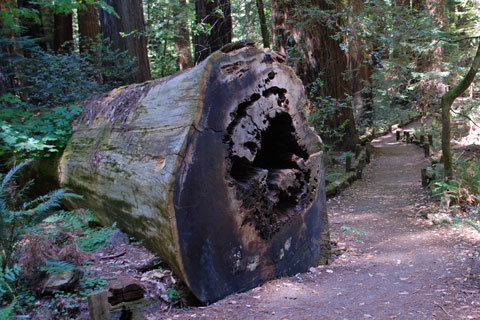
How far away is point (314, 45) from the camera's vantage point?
12156 millimetres

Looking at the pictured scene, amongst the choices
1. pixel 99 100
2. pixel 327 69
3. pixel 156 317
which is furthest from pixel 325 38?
pixel 156 317

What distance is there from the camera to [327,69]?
12.4 metres

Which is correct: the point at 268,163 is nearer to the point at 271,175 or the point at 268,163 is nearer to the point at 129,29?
the point at 271,175

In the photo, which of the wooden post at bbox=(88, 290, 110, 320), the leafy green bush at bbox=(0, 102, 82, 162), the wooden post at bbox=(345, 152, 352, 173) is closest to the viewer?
the wooden post at bbox=(88, 290, 110, 320)

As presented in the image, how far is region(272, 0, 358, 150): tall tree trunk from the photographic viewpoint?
11062mm

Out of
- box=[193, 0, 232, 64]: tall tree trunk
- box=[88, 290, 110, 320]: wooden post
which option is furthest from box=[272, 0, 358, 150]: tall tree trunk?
box=[88, 290, 110, 320]: wooden post

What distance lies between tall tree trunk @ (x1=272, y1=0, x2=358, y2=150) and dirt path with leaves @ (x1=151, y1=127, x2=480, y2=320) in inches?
220

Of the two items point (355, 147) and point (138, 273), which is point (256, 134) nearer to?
point (138, 273)

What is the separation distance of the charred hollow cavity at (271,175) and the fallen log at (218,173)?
0.5 inches

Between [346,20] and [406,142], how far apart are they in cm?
1289

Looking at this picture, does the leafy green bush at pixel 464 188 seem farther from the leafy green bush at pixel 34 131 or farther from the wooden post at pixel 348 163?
the leafy green bush at pixel 34 131

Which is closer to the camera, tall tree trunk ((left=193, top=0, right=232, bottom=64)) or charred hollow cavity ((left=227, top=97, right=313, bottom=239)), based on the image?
charred hollow cavity ((left=227, top=97, right=313, bottom=239))

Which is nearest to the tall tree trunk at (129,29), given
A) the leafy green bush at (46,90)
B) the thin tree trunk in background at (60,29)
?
the leafy green bush at (46,90)

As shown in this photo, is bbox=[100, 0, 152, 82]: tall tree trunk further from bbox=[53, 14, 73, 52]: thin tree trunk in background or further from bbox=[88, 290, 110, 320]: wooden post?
bbox=[88, 290, 110, 320]: wooden post
